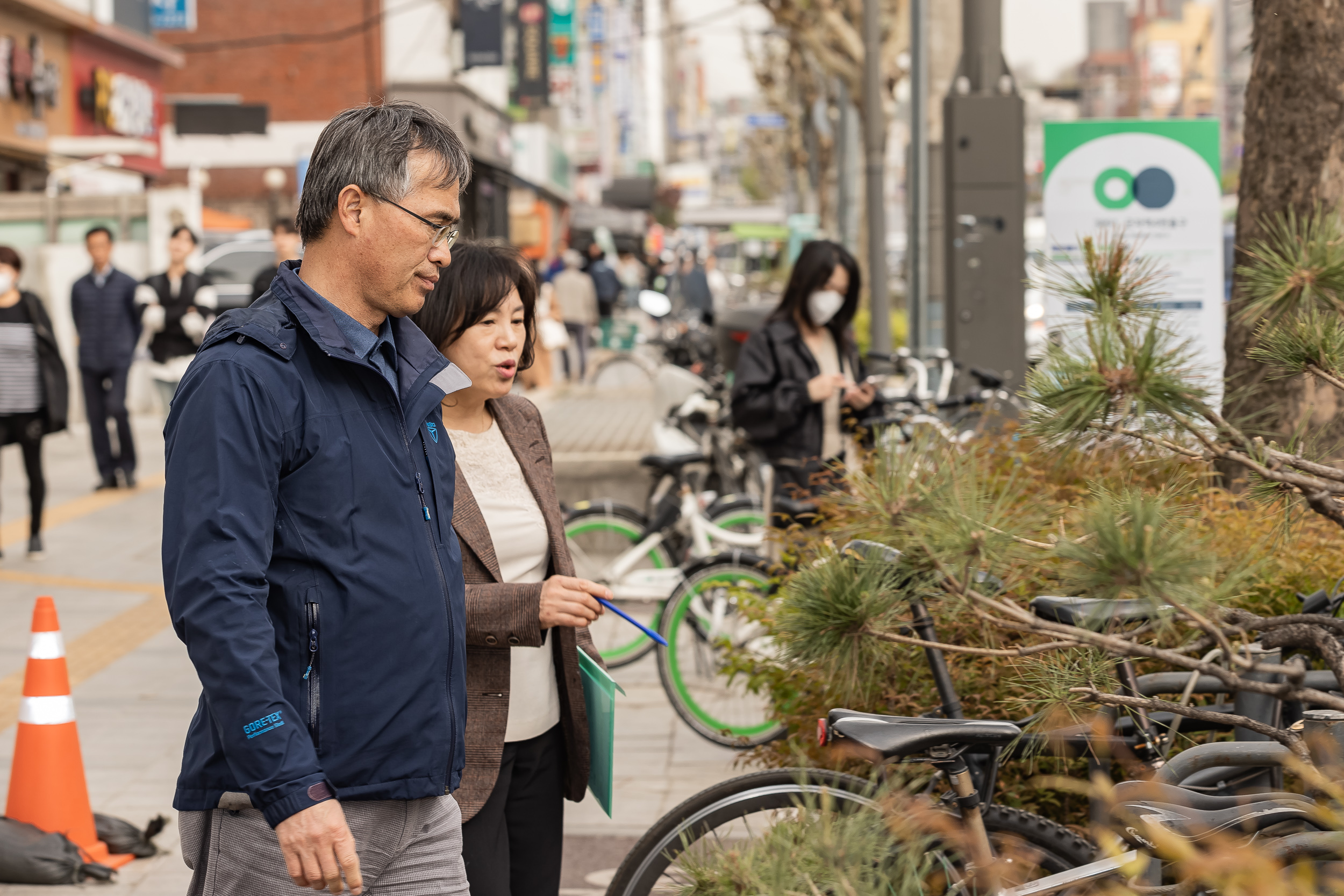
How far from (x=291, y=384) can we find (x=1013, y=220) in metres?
6.00

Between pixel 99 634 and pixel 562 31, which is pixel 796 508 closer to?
pixel 99 634

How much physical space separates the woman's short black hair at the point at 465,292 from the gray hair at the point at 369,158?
29.1 inches

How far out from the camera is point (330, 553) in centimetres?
210

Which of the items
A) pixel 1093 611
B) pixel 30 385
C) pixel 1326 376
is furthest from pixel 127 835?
pixel 30 385

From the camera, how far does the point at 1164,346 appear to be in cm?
226

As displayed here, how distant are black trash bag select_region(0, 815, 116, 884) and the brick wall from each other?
28.8m

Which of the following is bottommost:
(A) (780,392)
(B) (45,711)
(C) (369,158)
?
(B) (45,711)

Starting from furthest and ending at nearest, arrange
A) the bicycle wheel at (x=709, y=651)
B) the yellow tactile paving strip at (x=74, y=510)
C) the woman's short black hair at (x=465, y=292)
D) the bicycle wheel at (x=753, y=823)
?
the yellow tactile paving strip at (x=74, y=510), the bicycle wheel at (x=709, y=651), the woman's short black hair at (x=465, y=292), the bicycle wheel at (x=753, y=823)

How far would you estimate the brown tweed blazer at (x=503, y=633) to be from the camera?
8.94 ft

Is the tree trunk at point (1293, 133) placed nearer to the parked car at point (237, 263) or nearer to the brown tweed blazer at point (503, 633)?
the brown tweed blazer at point (503, 633)

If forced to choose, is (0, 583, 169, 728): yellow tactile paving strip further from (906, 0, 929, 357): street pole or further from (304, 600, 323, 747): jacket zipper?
(906, 0, 929, 357): street pole

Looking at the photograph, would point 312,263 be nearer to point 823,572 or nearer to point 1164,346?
point 823,572

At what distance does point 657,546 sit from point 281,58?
2932 cm

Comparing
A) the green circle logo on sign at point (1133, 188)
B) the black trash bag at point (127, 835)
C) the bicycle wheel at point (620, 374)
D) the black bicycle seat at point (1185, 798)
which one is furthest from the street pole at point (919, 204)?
the black bicycle seat at point (1185, 798)
